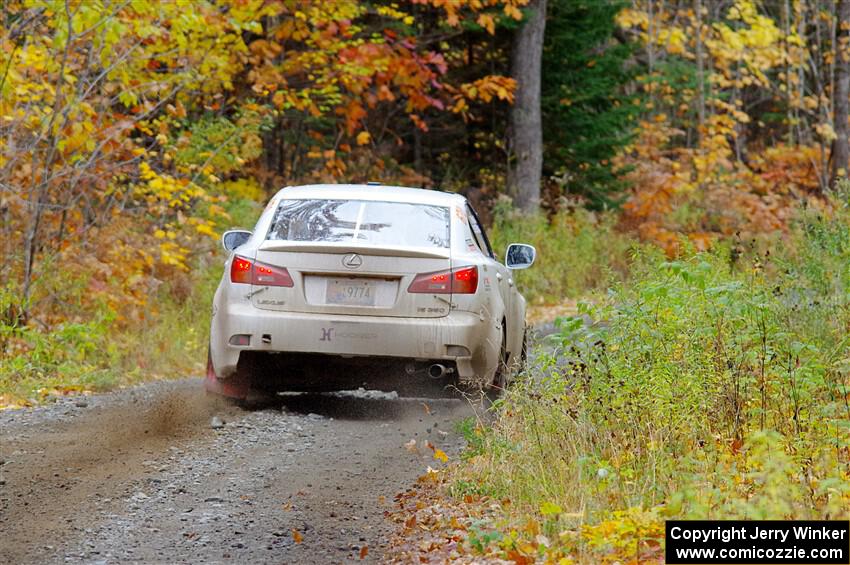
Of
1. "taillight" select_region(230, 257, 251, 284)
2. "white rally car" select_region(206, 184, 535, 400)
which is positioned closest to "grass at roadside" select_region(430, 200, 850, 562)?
"white rally car" select_region(206, 184, 535, 400)

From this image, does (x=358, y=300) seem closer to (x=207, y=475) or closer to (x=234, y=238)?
(x=234, y=238)

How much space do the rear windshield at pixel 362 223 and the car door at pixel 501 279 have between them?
1.81ft

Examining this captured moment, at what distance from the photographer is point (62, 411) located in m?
9.81

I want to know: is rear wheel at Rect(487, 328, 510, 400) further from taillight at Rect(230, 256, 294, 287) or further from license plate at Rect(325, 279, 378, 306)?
taillight at Rect(230, 256, 294, 287)

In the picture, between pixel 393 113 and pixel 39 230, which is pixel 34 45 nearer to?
pixel 39 230

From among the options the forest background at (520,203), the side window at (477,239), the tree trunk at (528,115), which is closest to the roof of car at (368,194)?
the side window at (477,239)

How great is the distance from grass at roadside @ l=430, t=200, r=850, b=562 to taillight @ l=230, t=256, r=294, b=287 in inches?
72.7

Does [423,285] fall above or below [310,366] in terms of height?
above

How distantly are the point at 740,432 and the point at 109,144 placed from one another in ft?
31.0

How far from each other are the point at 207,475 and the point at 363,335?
1.85 meters

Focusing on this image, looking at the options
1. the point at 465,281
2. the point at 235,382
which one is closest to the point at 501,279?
the point at 465,281

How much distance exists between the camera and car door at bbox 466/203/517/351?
389 inches

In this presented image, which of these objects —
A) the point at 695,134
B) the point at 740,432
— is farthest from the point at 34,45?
the point at 695,134

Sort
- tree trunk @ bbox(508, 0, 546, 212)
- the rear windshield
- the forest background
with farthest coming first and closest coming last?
tree trunk @ bbox(508, 0, 546, 212), the rear windshield, the forest background
